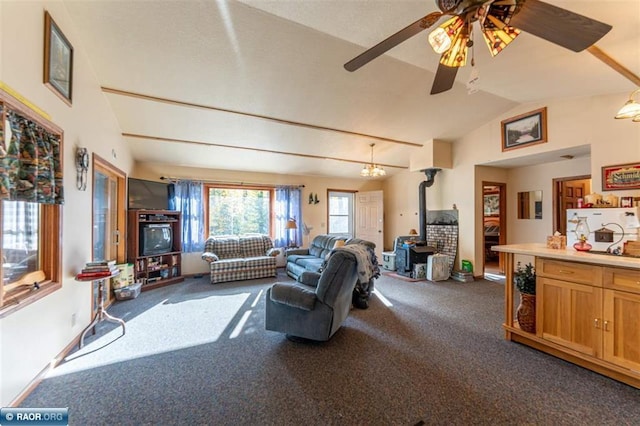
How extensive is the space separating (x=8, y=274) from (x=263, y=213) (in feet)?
15.2

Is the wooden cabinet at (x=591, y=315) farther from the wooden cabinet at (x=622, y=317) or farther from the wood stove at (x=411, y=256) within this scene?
the wood stove at (x=411, y=256)

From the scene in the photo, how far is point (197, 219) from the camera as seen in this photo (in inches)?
217

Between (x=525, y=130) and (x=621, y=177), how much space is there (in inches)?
57.0

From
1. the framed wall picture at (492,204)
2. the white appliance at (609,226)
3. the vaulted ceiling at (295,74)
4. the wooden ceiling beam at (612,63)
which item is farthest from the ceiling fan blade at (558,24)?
the framed wall picture at (492,204)

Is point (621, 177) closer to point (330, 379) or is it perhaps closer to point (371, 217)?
point (330, 379)

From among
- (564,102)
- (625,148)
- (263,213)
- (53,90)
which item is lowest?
(263,213)

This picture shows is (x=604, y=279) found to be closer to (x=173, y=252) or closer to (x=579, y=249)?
(x=579, y=249)

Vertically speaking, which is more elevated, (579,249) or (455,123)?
(455,123)

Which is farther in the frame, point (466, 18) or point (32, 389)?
point (32, 389)

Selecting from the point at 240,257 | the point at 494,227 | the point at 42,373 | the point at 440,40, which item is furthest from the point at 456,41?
the point at 494,227

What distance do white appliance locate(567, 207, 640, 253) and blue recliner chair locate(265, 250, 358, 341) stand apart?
2.11 m

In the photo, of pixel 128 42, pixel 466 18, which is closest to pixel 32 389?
pixel 128 42

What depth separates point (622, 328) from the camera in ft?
6.31

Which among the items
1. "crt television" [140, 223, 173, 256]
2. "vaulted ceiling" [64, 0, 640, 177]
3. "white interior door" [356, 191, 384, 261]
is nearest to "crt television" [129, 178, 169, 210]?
"crt television" [140, 223, 173, 256]
